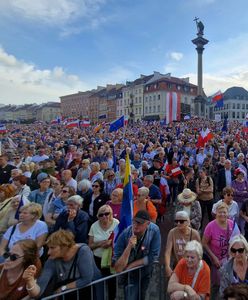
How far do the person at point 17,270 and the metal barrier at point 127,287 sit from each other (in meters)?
0.50

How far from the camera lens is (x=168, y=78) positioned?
79062 mm

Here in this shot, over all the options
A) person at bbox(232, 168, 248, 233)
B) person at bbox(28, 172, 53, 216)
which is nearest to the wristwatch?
person at bbox(28, 172, 53, 216)

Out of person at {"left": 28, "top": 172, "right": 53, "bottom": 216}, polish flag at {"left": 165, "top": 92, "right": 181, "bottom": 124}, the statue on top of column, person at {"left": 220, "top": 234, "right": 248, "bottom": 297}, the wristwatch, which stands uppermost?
the statue on top of column

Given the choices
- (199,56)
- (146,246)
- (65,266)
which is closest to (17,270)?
(65,266)

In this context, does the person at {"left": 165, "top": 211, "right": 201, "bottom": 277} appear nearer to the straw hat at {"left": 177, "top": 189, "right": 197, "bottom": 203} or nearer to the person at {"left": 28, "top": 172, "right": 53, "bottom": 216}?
the straw hat at {"left": 177, "top": 189, "right": 197, "bottom": 203}

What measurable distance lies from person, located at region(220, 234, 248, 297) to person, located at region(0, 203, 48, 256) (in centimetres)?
228

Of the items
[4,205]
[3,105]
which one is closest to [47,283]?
[4,205]

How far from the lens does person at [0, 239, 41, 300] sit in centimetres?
302

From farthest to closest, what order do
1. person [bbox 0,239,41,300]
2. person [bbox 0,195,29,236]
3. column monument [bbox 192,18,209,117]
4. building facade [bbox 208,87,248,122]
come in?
building facade [bbox 208,87,248,122] → column monument [bbox 192,18,209,117] → person [bbox 0,195,29,236] → person [bbox 0,239,41,300]

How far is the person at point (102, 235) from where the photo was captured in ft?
13.8

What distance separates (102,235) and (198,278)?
4.73 ft

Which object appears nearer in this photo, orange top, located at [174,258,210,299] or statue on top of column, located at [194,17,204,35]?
orange top, located at [174,258,210,299]

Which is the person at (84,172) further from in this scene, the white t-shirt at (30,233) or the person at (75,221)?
the white t-shirt at (30,233)

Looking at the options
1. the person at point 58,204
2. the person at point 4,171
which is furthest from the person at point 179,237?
the person at point 4,171
